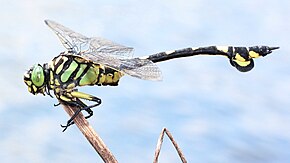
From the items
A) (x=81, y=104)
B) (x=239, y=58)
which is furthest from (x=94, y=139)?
(x=239, y=58)

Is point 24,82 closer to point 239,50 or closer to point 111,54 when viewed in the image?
point 111,54

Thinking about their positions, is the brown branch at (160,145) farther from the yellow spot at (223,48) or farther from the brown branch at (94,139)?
the yellow spot at (223,48)

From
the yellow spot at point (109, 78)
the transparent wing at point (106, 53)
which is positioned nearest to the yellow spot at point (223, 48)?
the transparent wing at point (106, 53)

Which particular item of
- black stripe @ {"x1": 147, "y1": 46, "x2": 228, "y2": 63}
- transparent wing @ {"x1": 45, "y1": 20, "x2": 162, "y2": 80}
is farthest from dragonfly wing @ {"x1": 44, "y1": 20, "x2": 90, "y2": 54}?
black stripe @ {"x1": 147, "y1": 46, "x2": 228, "y2": 63}

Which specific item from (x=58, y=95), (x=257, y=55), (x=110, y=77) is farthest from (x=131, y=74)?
(x=257, y=55)

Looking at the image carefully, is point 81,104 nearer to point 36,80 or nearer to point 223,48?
point 36,80

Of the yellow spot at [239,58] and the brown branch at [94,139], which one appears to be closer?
the brown branch at [94,139]
